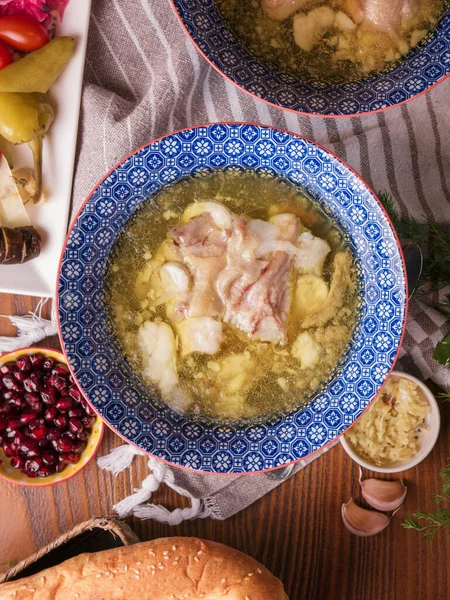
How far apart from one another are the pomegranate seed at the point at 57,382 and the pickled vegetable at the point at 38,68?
876 mm

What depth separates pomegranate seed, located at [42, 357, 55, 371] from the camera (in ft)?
6.83

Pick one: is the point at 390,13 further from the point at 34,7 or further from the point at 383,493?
the point at 383,493

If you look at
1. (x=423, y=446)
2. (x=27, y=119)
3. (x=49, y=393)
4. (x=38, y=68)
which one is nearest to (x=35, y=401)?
(x=49, y=393)

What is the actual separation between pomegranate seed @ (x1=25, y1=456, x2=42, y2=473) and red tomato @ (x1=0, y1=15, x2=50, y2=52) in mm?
1275

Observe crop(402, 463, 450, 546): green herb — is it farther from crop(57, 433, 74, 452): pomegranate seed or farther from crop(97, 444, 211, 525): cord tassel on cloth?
crop(57, 433, 74, 452): pomegranate seed

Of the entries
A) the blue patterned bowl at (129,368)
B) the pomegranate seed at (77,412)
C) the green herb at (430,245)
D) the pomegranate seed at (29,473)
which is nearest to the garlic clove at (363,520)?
the blue patterned bowl at (129,368)

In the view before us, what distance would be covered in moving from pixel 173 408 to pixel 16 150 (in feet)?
Result: 3.11

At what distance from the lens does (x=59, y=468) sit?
2104 mm

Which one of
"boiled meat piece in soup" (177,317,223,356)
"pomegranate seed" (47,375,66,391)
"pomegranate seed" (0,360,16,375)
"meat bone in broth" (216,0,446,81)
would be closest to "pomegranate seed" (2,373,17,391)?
"pomegranate seed" (0,360,16,375)

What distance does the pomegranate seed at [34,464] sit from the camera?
2078 mm

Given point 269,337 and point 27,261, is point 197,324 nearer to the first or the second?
point 269,337

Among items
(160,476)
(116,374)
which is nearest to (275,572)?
(160,476)

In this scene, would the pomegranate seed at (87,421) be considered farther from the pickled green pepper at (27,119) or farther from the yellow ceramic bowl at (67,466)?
the pickled green pepper at (27,119)

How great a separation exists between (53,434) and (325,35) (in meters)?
1.46
